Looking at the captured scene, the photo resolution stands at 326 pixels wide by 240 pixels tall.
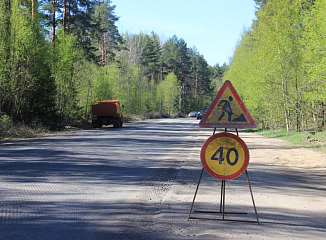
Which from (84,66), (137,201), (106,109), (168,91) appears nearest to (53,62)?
(106,109)

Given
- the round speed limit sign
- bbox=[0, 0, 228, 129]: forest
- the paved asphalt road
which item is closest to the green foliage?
bbox=[0, 0, 228, 129]: forest

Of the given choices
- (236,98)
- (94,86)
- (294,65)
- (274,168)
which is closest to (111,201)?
(236,98)

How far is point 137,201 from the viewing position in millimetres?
7027

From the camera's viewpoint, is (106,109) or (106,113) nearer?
(106,109)

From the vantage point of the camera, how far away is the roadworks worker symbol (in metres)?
5.81

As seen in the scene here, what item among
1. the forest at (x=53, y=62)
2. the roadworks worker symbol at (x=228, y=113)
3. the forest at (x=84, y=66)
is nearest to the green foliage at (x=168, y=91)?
the forest at (x=53, y=62)

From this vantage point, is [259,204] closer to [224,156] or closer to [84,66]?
[224,156]

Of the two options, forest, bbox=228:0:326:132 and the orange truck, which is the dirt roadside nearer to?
forest, bbox=228:0:326:132

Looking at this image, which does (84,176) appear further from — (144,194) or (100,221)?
(100,221)

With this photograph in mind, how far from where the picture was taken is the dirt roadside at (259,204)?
5.27 m

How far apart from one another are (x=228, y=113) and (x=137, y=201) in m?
2.57

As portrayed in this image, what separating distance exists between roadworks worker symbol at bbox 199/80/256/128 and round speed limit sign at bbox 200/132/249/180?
23cm

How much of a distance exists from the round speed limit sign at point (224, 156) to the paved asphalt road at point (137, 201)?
81 cm

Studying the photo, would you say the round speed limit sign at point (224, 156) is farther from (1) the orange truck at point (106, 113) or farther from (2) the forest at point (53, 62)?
(1) the orange truck at point (106, 113)
